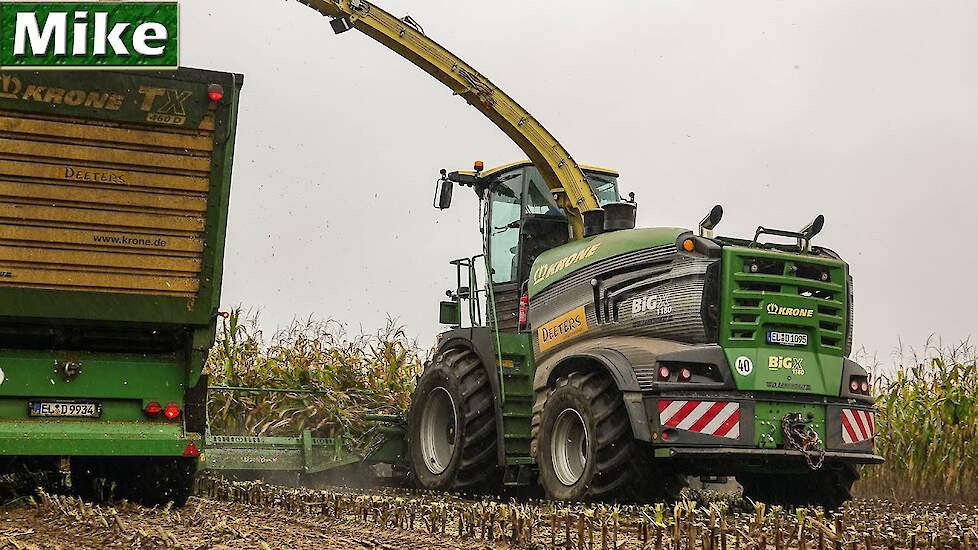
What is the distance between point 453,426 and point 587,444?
9.27ft

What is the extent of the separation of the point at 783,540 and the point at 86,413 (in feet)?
16.3

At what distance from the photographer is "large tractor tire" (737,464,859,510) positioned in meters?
10.0

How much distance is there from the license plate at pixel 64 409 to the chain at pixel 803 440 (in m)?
4.98

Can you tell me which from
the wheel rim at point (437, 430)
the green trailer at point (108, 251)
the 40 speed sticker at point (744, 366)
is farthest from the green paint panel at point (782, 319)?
the green trailer at point (108, 251)

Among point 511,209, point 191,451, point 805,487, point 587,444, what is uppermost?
point 511,209

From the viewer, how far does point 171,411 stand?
8867mm

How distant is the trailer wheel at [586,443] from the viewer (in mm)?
9117

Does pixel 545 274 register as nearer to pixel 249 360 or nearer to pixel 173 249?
pixel 173 249

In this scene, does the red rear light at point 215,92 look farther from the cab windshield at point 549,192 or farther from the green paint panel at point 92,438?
the cab windshield at point 549,192

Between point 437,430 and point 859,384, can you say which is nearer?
point 859,384

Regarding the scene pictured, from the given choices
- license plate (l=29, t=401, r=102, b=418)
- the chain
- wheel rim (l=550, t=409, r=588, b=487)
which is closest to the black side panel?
wheel rim (l=550, t=409, r=588, b=487)

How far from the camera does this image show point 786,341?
9.43 metres

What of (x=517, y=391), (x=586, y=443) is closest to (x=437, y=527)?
(x=586, y=443)

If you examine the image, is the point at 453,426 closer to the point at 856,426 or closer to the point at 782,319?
the point at 782,319
